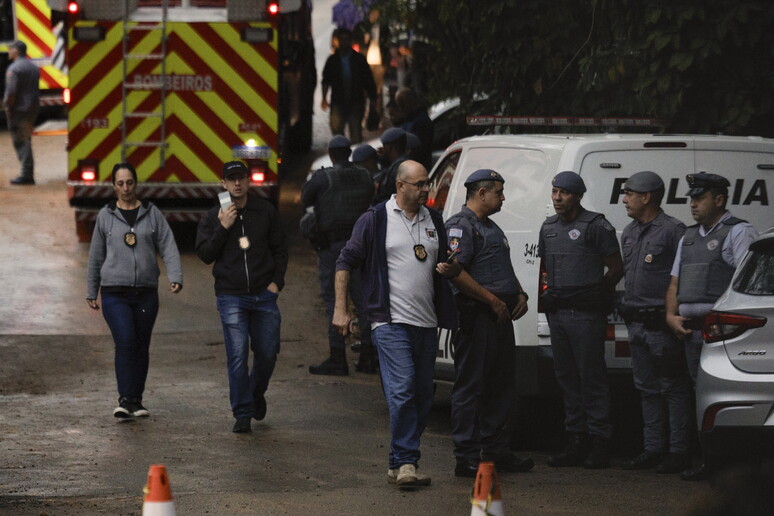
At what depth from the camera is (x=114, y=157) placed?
16.2 metres

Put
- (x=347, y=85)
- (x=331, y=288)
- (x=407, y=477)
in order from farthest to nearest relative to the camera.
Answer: (x=347, y=85)
(x=331, y=288)
(x=407, y=477)

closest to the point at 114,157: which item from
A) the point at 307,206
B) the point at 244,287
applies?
the point at 307,206

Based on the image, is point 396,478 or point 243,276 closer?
point 396,478

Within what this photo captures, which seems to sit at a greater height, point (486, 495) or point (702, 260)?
point (702, 260)

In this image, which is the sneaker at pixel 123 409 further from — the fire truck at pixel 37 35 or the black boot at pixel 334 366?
the fire truck at pixel 37 35

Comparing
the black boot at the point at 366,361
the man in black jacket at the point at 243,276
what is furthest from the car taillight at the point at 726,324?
the black boot at the point at 366,361

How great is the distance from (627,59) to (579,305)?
3.47 meters

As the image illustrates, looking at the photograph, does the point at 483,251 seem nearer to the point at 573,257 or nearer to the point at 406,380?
the point at 573,257

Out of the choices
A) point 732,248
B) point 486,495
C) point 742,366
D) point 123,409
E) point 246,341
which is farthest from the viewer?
point 123,409

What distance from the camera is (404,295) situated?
28.7ft

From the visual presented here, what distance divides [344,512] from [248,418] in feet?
7.87

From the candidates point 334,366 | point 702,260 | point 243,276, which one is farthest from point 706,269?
point 334,366

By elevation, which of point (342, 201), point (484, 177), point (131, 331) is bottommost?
point (131, 331)

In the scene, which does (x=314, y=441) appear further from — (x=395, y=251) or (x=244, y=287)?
(x=395, y=251)
